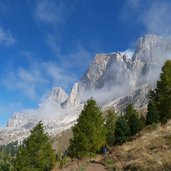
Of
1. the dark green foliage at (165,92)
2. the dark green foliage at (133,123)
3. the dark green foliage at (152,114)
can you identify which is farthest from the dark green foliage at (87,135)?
the dark green foliage at (133,123)

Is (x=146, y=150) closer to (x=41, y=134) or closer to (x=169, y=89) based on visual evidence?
(x=41, y=134)

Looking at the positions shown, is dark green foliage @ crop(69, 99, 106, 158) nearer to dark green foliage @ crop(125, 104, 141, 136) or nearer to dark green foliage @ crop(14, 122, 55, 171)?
dark green foliage @ crop(14, 122, 55, 171)

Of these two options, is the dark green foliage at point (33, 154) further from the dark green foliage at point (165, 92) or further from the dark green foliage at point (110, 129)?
the dark green foliage at point (110, 129)

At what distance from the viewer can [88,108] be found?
54625 mm

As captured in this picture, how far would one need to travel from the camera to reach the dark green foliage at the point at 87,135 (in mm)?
50688

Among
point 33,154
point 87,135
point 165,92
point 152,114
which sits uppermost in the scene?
point 152,114

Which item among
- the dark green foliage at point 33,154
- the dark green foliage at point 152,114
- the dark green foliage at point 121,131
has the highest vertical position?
the dark green foliage at point 152,114

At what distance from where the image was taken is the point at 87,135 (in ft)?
169

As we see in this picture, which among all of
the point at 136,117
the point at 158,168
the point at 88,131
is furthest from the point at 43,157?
the point at 136,117

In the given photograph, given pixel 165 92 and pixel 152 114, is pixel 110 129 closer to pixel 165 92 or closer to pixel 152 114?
pixel 152 114

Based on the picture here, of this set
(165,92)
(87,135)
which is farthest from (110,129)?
(87,135)

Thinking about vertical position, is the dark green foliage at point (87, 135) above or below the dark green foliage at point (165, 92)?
below

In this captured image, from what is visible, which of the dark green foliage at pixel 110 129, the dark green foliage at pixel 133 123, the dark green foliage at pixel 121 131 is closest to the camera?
the dark green foliage at pixel 121 131

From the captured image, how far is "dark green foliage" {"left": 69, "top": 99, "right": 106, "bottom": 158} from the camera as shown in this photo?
1996 inches
